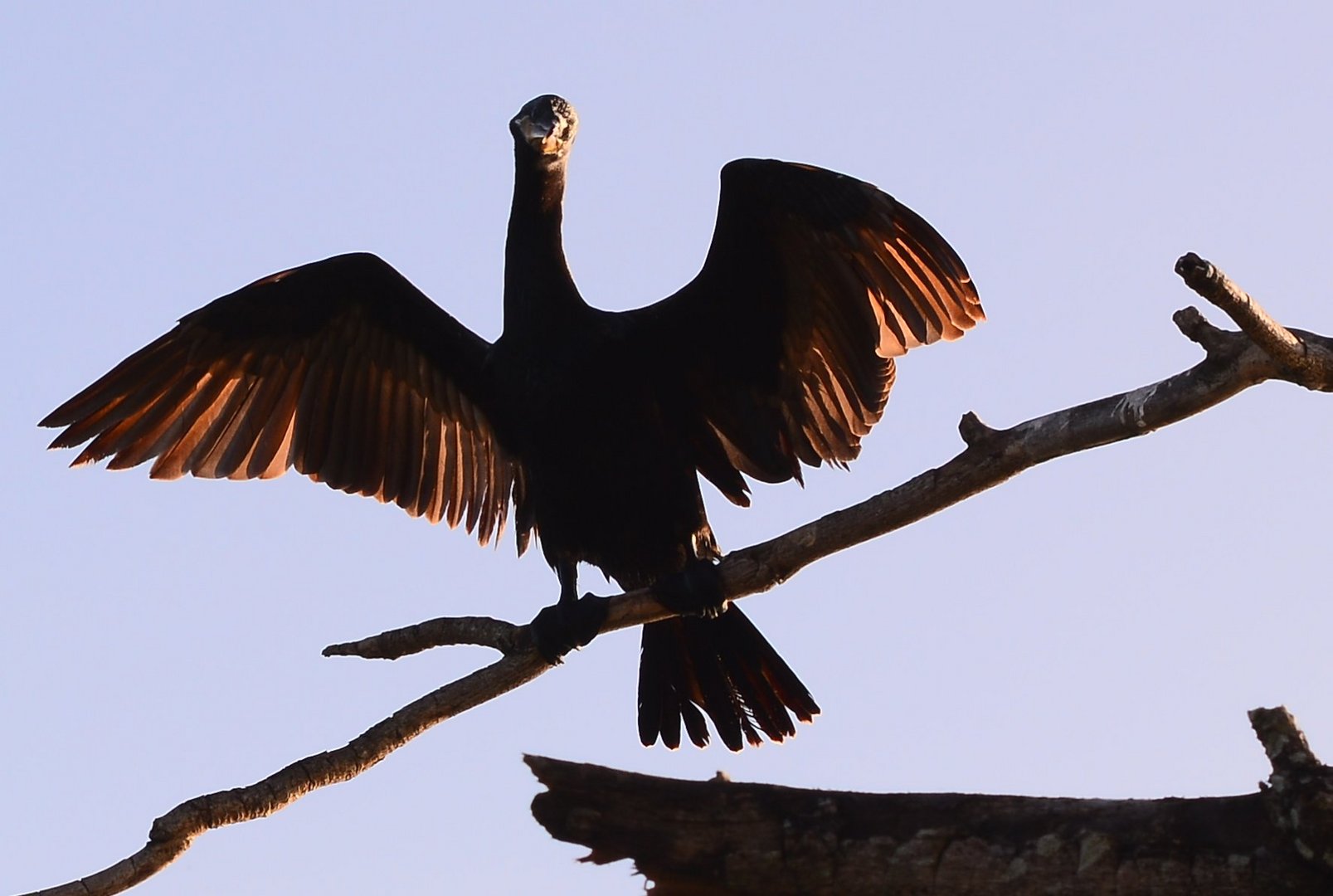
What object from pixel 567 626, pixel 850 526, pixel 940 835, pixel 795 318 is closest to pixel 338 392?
pixel 795 318

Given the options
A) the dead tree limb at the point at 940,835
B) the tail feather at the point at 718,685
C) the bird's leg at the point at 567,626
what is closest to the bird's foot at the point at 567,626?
the bird's leg at the point at 567,626

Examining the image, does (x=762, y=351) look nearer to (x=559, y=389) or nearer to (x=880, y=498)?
(x=559, y=389)

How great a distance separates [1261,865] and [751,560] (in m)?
1.54

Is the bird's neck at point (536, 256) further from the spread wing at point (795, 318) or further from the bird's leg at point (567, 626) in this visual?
the bird's leg at point (567, 626)

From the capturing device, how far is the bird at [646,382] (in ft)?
17.2

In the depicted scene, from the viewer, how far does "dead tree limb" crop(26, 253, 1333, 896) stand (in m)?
3.36

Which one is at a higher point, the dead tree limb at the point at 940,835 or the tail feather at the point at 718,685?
the tail feather at the point at 718,685

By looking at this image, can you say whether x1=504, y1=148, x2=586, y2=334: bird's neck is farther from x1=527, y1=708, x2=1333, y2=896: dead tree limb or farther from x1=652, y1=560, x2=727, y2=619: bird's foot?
x1=527, y1=708, x2=1333, y2=896: dead tree limb

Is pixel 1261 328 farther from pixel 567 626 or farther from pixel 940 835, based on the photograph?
A: pixel 567 626

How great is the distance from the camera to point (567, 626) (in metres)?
4.69

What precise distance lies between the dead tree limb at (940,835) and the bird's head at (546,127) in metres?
2.89

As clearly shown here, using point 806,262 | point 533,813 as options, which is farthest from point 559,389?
point 533,813

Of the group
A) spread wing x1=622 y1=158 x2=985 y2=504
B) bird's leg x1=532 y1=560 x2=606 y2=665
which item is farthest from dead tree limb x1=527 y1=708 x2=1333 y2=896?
spread wing x1=622 y1=158 x2=985 y2=504

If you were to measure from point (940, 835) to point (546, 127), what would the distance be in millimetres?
3172
